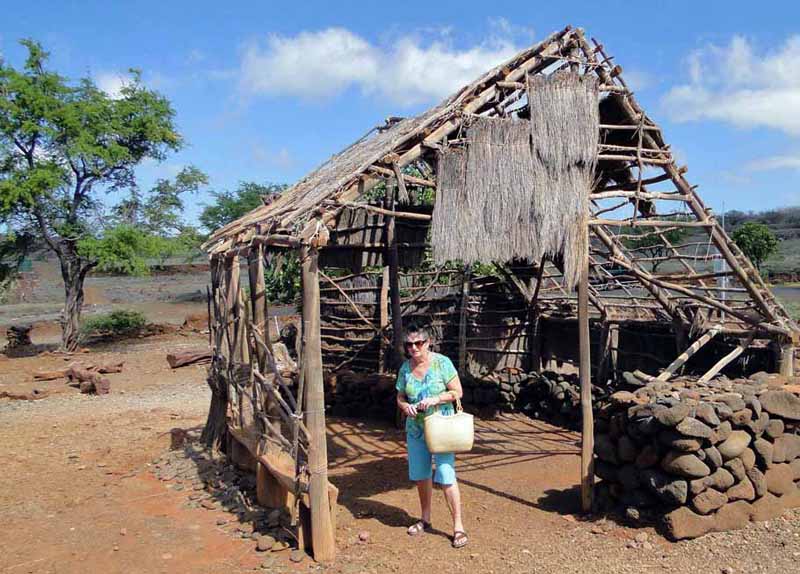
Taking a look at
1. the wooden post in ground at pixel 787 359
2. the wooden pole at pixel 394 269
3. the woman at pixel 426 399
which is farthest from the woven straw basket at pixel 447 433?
the wooden post in ground at pixel 787 359

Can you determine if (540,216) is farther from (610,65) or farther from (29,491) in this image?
(29,491)

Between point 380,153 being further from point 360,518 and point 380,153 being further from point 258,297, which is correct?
point 360,518

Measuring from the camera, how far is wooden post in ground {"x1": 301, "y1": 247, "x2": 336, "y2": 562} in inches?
189

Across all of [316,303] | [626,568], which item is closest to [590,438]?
[626,568]

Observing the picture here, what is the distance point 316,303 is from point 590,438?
8.62ft

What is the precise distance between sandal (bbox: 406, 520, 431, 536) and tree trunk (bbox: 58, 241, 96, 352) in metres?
14.5

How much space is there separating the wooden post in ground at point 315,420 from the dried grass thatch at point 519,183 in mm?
1537

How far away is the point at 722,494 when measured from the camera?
16.4 feet

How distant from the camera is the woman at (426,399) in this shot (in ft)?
16.2

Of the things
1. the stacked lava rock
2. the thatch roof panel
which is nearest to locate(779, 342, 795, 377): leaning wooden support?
the stacked lava rock

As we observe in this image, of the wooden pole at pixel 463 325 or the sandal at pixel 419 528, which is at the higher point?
the wooden pole at pixel 463 325

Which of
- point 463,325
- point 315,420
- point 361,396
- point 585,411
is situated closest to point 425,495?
point 315,420

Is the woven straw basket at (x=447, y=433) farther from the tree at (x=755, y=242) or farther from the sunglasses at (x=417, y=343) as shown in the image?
the tree at (x=755, y=242)

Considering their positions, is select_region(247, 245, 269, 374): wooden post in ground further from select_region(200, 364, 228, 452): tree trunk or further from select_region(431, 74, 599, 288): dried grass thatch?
select_region(431, 74, 599, 288): dried grass thatch
